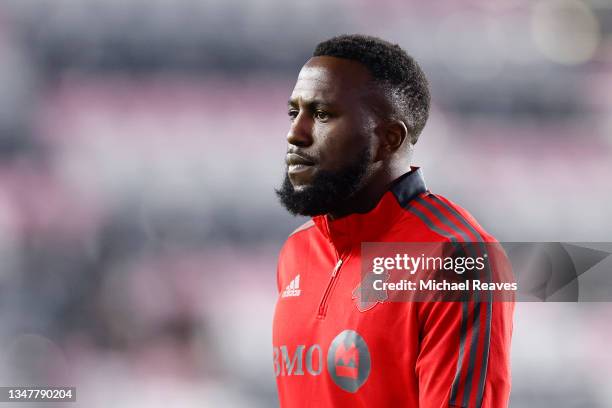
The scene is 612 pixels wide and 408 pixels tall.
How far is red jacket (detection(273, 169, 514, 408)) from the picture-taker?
3.68ft

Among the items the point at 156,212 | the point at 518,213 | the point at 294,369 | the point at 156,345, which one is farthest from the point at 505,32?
the point at 294,369

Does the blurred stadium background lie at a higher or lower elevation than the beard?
higher

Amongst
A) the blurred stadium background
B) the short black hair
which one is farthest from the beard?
the blurred stadium background

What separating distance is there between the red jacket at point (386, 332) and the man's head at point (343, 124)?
0.06 meters

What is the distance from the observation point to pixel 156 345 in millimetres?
2799

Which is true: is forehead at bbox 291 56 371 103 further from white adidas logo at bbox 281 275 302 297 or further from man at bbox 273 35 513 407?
white adidas logo at bbox 281 275 302 297

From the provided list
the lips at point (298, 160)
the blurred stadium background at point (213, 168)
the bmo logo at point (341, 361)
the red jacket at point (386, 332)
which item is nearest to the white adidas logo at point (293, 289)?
the red jacket at point (386, 332)

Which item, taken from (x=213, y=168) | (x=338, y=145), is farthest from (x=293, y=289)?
(x=213, y=168)

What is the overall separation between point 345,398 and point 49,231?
196 centimetres

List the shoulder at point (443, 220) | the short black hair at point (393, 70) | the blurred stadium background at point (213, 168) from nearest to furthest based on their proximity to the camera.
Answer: the shoulder at point (443, 220) → the short black hair at point (393, 70) → the blurred stadium background at point (213, 168)

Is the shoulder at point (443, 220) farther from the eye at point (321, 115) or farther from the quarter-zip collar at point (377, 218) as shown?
the eye at point (321, 115)

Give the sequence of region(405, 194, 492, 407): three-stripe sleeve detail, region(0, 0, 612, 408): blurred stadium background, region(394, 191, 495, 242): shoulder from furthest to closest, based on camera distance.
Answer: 1. region(0, 0, 612, 408): blurred stadium background
2. region(394, 191, 495, 242): shoulder
3. region(405, 194, 492, 407): three-stripe sleeve detail

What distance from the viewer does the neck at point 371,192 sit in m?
1.33

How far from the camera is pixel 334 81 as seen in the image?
50.8 inches
